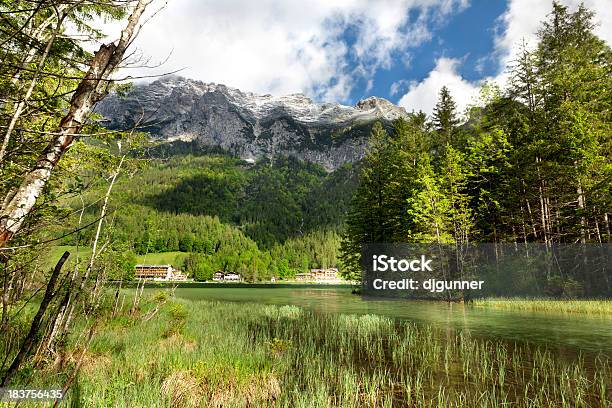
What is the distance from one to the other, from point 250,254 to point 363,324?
16127cm

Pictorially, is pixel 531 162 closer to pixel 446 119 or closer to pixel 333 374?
pixel 446 119

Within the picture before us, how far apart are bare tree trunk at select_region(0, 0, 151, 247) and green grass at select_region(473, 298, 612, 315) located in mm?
25605

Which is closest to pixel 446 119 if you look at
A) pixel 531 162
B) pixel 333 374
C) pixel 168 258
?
pixel 531 162

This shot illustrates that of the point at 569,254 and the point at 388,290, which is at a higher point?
the point at 569,254

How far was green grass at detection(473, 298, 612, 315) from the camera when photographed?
19.5m

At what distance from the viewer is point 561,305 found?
843 inches

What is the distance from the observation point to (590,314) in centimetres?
1927

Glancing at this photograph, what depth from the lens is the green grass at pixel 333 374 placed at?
21.6 ft

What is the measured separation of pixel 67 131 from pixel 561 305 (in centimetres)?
2703

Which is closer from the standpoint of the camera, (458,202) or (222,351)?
(222,351)

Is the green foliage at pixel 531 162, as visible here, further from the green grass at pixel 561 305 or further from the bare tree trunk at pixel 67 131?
the bare tree trunk at pixel 67 131

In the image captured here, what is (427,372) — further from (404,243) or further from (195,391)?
(404,243)

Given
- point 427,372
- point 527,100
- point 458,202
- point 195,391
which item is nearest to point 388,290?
point 458,202

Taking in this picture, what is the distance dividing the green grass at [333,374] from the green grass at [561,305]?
1240 cm
